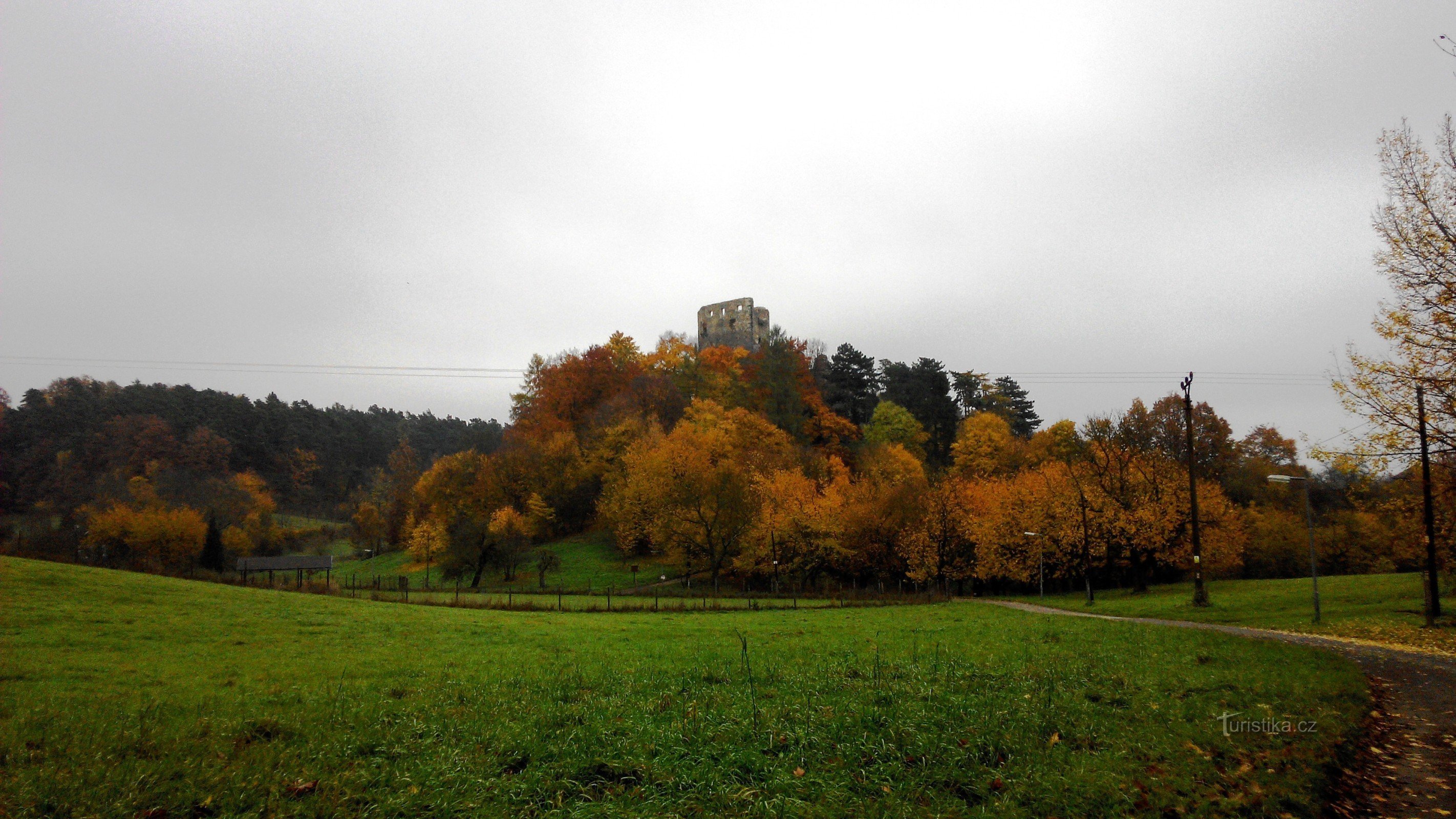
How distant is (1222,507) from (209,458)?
10700 centimetres

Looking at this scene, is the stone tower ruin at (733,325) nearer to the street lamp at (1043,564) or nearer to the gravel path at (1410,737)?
the street lamp at (1043,564)

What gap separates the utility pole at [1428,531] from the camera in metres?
21.4

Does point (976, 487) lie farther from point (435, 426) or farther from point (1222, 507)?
point (435, 426)

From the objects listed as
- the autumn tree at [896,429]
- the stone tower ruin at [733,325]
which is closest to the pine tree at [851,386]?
the autumn tree at [896,429]

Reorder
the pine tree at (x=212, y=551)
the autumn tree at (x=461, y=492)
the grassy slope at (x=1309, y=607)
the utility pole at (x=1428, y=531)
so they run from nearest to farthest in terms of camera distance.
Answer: the grassy slope at (x=1309, y=607) → the utility pole at (x=1428, y=531) → the pine tree at (x=212, y=551) → the autumn tree at (x=461, y=492)

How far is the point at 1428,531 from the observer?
76.4 ft

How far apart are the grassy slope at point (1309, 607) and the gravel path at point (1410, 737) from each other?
4.36 meters

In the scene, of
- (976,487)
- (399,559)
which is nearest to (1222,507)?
(976,487)

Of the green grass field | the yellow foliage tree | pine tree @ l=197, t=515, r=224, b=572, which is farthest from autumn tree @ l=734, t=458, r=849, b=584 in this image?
the yellow foliage tree

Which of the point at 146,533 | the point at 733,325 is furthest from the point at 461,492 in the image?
the point at 733,325

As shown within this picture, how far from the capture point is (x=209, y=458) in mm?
88875

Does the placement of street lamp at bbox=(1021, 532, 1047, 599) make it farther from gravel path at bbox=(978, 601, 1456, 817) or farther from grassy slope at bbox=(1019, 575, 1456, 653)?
gravel path at bbox=(978, 601, 1456, 817)

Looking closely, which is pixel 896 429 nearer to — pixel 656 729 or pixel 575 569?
pixel 575 569

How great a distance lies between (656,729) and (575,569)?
2300 inches
